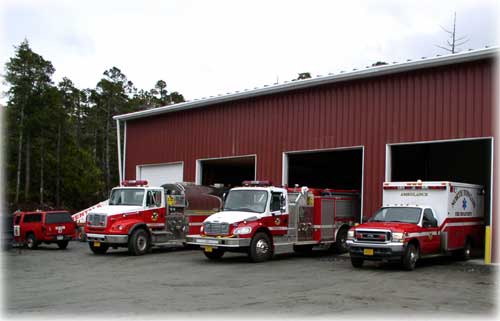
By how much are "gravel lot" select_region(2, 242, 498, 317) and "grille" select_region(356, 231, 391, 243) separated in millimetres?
867

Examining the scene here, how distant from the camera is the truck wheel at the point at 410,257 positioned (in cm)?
1681

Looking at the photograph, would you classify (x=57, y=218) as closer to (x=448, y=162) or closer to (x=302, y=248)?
(x=302, y=248)

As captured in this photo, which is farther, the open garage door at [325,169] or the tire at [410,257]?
the open garage door at [325,169]

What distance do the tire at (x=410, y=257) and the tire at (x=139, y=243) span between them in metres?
9.63

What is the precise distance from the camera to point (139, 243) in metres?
22.1

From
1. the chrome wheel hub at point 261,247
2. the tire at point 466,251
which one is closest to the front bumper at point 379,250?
the chrome wheel hub at point 261,247

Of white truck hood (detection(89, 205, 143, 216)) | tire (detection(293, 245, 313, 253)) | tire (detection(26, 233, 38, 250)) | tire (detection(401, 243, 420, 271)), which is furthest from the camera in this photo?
tire (detection(26, 233, 38, 250))

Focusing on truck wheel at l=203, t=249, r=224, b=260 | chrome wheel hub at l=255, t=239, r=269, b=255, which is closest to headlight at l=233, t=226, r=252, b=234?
chrome wheel hub at l=255, t=239, r=269, b=255

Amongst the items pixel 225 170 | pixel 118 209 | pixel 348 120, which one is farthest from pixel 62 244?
pixel 348 120

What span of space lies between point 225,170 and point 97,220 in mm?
11640

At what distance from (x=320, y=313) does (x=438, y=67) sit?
13.3 meters

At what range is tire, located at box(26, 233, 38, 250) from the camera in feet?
86.2

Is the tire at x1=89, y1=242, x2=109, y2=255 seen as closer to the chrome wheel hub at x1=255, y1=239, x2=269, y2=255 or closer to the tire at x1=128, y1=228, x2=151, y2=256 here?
the tire at x1=128, y1=228, x2=151, y2=256

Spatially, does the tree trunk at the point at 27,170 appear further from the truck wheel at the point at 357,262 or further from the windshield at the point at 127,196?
the truck wheel at the point at 357,262
